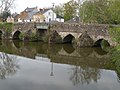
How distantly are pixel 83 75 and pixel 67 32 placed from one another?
1884cm

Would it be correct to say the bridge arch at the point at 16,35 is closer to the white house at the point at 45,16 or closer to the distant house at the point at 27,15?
the white house at the point at 45,16

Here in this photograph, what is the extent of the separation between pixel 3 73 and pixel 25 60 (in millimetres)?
6618

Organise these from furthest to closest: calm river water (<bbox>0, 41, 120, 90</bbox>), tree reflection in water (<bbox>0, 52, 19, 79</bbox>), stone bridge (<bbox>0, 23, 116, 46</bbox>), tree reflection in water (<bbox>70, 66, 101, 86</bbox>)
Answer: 1. stone bridge (<bbox>0, 23, 116, 46</bbox>)
2. tree reflection in water (<bbox>0, 52, 19, 79</bbox>)
3. tree reflection in water (<bbox>70, 66, 101, 86</bbox>)
4. calm river water (<bbox>0, 41, 120, 90</bbox>)

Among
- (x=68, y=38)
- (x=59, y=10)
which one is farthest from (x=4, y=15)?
(x=68, y=38)

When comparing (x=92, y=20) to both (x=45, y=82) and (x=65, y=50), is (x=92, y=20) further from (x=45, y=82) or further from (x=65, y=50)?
(x=45, y=82)

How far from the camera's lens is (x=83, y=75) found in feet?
68.2

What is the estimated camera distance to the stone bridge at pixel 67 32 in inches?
1350

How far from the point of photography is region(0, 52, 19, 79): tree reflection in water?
68.5 feet

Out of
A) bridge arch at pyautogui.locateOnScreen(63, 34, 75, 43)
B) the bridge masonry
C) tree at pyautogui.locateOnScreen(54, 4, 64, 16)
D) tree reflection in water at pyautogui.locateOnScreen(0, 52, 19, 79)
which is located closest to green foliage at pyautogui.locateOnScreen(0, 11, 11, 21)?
tree at pyautogui.locateOnScreen(54, 4, 64, 16)

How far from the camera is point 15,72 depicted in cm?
2116

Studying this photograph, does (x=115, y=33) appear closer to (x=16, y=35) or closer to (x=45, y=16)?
(x=16, y=35)

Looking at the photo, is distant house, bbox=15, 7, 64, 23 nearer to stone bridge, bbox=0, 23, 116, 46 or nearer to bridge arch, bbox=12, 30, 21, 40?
bridge arch, bbox=12, 30, 21, 40

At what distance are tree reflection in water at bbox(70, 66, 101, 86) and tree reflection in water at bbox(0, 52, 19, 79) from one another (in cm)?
486

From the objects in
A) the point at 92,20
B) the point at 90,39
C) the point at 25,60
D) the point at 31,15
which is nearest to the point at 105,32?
the point at 90,39
